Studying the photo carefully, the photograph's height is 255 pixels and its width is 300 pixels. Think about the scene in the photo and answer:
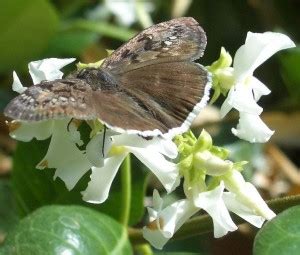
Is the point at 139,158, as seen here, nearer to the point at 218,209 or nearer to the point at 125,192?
the point at 218,209

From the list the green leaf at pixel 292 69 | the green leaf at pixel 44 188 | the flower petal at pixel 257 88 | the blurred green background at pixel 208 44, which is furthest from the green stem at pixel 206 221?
the green leaf at pixel 292 69

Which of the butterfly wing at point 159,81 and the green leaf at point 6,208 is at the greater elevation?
the butterfly wing at point 159,81

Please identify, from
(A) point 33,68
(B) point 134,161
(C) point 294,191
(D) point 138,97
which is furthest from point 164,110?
(C) point 294,191

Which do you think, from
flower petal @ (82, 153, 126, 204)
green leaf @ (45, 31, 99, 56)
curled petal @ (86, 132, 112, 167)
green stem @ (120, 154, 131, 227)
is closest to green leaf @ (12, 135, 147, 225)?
green stem @ (120, 154, 131, 227)

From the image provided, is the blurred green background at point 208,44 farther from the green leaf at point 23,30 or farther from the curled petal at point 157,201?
the curled petal at point 157,201

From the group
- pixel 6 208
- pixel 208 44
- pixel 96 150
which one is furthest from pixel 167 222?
pixel 208 44

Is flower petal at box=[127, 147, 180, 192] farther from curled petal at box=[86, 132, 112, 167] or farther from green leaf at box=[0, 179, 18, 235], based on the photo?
green leaf at box=[0, 179, 18, 235]
